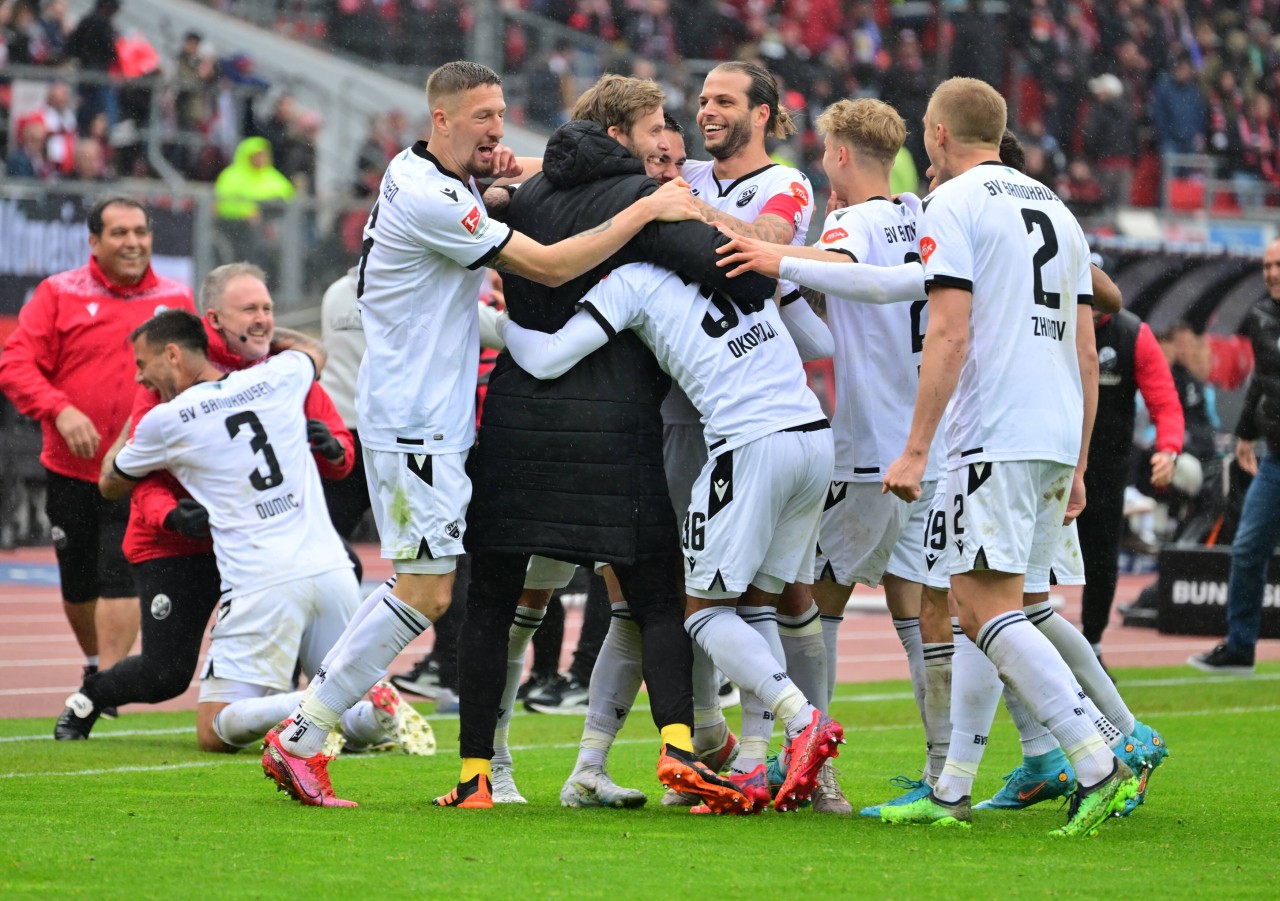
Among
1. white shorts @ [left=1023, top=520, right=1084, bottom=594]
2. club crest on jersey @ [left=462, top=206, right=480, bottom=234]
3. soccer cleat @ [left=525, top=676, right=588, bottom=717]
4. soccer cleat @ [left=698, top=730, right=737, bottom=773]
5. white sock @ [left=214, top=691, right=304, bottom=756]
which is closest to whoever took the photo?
club crest on jersey @ [left=462, top=206, right=480, bottom=234]

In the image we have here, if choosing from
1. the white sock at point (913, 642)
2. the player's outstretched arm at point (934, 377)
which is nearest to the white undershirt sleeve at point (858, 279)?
the player's outstretched arm at point (934, 377)

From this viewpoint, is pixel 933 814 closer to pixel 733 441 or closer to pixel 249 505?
pixel 733 441

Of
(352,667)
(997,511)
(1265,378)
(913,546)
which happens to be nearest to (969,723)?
(997,511)

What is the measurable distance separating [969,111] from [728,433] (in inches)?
47.4

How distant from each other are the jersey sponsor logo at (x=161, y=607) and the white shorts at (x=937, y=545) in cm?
337

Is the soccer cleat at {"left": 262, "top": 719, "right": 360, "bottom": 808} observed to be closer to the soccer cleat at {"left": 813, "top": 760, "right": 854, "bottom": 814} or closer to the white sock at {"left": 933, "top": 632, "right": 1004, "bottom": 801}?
the soccer cleat at {"left": 813, "top": 760, "right": 854, "bottom": 814}

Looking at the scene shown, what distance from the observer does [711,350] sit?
5633 millimetres

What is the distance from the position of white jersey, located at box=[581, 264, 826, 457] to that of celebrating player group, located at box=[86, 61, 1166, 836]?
0.01 meters

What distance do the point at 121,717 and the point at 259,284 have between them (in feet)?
8.22

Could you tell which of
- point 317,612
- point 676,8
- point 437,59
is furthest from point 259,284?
point 676,8

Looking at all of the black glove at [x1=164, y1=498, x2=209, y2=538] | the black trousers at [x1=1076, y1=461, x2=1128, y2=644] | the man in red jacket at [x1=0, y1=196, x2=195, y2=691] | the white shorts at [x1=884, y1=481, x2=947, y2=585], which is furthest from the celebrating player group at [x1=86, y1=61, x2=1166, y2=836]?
the man in red jacket at [x1=0, y1=196, x2=195, y2=691]

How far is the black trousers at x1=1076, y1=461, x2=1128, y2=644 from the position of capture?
935 centimetres

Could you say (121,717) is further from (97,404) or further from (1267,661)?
(1267,661)

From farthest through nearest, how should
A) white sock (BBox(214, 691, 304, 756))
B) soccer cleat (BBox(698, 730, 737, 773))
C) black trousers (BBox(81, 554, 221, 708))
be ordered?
1. black trousers (BBox(81, 554, 221, 708))
2. white sock (BBox(214, 691, 304, 756))
3. soccer cleat (BBox(698, 730, 737, 773))
